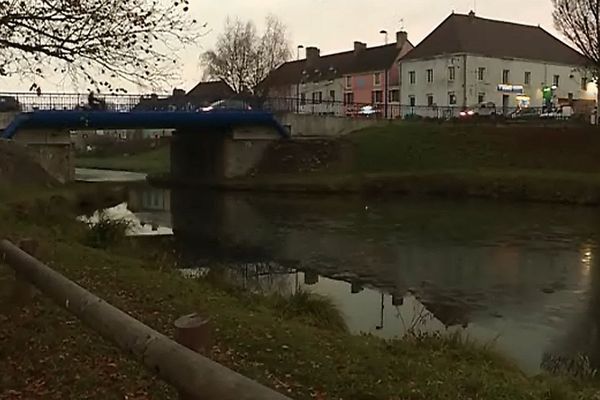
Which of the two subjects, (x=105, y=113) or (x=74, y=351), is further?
(x=105, y=113)

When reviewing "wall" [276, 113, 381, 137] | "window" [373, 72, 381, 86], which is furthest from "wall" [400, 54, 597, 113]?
"wall" [276, 113, 381, 137]

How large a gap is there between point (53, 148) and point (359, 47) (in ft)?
174

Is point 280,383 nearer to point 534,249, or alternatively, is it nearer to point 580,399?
point 580,399

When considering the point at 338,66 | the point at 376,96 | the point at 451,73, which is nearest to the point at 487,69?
the point at 451,73

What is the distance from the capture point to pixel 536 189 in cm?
3981

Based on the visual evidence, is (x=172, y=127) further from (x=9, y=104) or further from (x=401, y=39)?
(x=401, y=39)

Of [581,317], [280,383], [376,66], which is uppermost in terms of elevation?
[376,66]

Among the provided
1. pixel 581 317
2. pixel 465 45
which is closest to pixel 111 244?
pixel 581 317

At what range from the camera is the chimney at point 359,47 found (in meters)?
92.1

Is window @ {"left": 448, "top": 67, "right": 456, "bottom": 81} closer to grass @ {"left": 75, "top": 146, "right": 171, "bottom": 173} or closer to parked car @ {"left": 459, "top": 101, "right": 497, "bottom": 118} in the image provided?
parked car @ {"left": 459, "top": 101, "right": 497, "bottom": 118}

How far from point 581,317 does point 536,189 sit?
25550mm

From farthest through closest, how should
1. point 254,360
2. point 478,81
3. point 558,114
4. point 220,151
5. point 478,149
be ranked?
point 478,81 → point 558,114 → point 220,151 → point 478,149 → point 254,360

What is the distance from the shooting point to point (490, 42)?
75125 mm

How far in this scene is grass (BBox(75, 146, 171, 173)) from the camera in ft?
241
